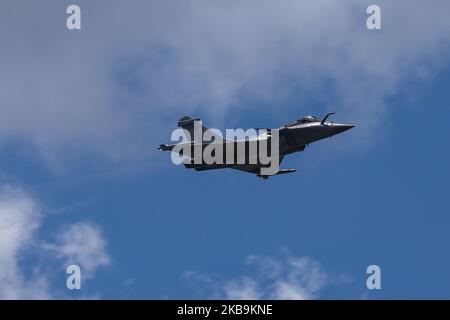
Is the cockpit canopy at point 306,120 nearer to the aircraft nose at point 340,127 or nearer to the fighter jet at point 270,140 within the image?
the fighter jet at point 270,140

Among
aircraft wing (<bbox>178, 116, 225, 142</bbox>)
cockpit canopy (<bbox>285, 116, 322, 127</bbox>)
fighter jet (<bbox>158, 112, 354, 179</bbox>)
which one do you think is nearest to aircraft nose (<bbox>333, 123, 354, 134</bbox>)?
fighter jet (<bbox>158, 112, 354, 179</bbox>)

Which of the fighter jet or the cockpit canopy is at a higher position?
the cockpit canopy

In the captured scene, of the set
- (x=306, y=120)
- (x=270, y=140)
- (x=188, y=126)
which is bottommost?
(x=270, y=140)

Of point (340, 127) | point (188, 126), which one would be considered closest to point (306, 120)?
point (340, 127)

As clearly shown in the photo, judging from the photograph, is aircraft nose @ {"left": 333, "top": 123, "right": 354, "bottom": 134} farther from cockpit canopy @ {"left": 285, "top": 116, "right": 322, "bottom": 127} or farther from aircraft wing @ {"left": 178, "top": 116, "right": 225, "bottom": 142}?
aircraft wing @ {"left": 178, "top": 116, "right": 225, "bottom": 142}

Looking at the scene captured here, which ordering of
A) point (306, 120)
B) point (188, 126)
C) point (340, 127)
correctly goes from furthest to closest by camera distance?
point (188, 126)
point (306, 120)
point (340, 127)

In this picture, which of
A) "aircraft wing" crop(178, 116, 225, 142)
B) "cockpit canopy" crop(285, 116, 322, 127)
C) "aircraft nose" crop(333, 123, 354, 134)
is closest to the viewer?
"aircraft nose" crop(333, 123, 354, 134)

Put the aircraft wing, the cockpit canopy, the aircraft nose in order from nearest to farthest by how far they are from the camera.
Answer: the aircraft nose
the cockpit canopy
the aircraft wing

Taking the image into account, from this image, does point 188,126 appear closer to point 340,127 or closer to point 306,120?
point 306,120
